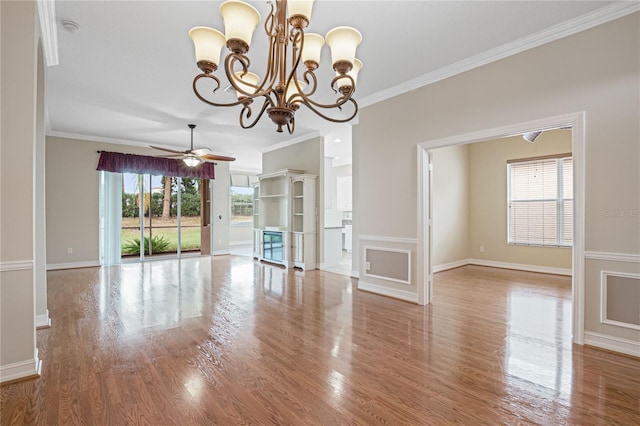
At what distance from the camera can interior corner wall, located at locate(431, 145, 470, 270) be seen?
20.5 ft

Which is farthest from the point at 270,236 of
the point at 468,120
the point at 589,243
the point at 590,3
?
the point at 590,3

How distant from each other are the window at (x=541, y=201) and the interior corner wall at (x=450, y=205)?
88 centimetres

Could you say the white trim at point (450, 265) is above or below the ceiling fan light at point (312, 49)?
below

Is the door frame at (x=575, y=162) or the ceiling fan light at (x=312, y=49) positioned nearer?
the ceiling fan light at (x=312, y=49)

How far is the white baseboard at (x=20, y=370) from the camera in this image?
2.11 m

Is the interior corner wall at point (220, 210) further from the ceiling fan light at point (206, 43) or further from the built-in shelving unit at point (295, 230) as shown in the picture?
the ceiling fan light at point (206, 43)

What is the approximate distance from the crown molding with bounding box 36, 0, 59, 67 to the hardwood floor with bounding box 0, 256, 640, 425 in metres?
2.88

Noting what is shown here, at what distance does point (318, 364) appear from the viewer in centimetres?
241

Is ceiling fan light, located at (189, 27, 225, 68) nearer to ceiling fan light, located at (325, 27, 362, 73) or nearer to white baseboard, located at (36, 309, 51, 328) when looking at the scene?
ceiling fan light, located at (325, 27, 362, 73)

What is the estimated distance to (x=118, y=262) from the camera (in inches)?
284

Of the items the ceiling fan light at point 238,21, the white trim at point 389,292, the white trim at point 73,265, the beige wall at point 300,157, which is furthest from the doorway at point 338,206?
the white trim at point 73,265

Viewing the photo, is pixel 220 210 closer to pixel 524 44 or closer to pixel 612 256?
pixel 524 44

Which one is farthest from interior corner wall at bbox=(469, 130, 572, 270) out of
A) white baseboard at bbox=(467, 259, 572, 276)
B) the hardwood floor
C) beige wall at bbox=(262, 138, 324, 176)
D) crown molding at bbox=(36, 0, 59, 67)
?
crown molding at bbox=(36, 0, 59, 67)

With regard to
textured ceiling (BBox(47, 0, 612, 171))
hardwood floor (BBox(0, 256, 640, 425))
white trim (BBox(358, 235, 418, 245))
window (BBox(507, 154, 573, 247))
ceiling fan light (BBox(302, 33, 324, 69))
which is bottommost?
hardwood floor (BBox(0, 256, 640, 425))
